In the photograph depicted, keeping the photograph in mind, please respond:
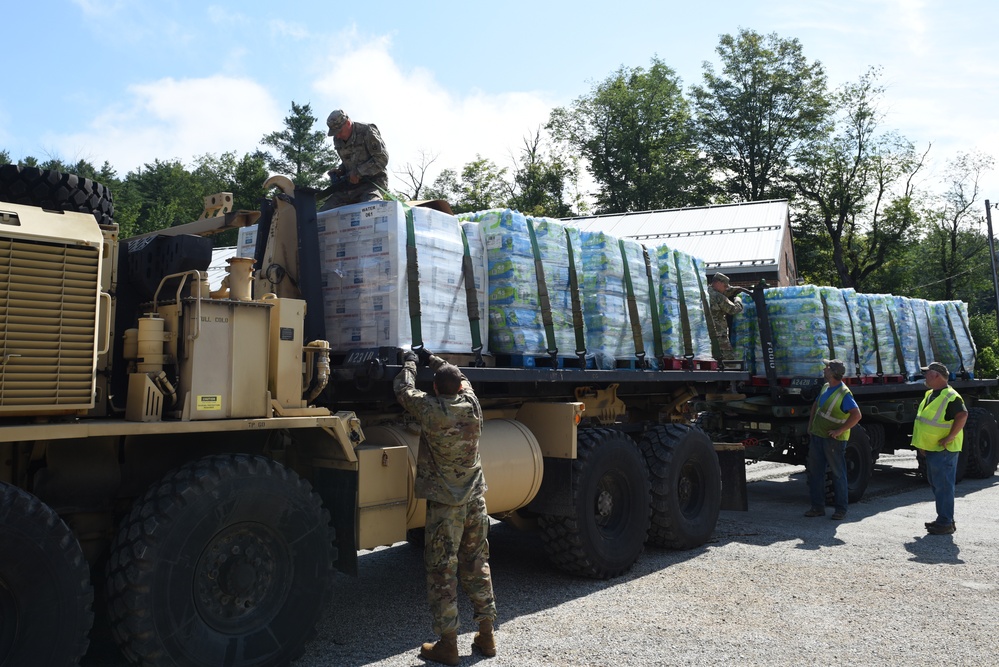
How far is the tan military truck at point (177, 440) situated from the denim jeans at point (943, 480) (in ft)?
18.1

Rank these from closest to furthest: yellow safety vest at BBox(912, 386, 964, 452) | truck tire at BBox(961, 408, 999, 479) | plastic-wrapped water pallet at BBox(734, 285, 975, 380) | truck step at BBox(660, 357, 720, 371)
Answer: truck step at BBox(660, 357, 720, 371)
yellow safety vest at BBox(912, 386, 964, 452)
plastic-wrapped water pallet at BBox(734, 285, 975, 380)
truck tire at BBox(961, 408, 999, 479)

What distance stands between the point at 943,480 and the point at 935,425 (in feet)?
1.97

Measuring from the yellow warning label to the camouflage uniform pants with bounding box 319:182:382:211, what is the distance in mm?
2155

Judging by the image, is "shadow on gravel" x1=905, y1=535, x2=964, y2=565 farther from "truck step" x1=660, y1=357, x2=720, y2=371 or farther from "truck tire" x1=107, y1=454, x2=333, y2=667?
"truck tire" x1=107, y1=454, x2=333, y2=667

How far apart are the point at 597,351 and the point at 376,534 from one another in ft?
9.08

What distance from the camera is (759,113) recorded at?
153 ft

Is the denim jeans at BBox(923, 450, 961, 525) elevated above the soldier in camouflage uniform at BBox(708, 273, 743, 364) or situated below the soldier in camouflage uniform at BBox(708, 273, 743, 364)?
below

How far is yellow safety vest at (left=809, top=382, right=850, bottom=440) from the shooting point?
9.97 metres

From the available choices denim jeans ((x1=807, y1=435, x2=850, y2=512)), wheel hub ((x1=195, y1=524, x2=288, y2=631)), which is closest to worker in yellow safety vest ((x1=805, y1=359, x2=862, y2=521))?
denim jeans ((x1=807, y1=435, x2=850, y2=512))

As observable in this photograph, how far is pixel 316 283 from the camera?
5.69 meters

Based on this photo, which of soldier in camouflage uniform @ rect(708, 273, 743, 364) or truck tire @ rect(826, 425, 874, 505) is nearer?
soldier in camouflage uniform @ rect(708, 273, 743, 364)

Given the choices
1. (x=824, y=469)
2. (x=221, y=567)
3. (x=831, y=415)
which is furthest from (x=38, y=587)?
(x=824, y=469)

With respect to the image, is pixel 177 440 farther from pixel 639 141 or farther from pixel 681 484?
pixel 639 141

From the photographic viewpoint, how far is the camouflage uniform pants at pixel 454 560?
16.1 feet
